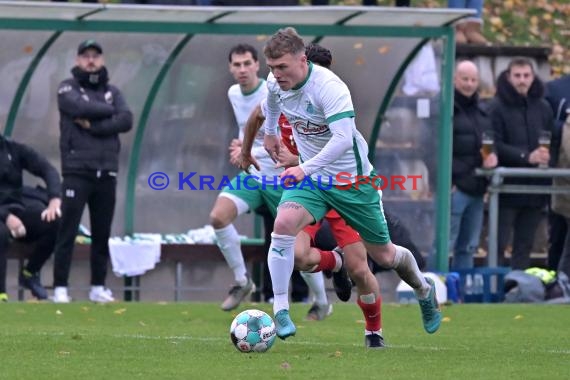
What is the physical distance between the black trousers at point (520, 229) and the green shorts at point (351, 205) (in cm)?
680

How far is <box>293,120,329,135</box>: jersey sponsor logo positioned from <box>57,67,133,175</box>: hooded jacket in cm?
519

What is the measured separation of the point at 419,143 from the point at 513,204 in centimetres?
119

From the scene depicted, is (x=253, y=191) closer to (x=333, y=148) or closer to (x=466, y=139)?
(x=333, y=148)

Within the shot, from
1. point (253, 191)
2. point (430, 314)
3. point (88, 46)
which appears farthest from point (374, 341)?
point (88, 46)

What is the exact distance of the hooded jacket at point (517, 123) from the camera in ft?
52.5

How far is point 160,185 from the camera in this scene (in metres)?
16.5

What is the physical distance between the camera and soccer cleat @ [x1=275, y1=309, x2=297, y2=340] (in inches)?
360

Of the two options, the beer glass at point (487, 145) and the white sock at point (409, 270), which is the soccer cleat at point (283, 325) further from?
the beer glass at point (487, 145)

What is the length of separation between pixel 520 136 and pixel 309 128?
7.00m

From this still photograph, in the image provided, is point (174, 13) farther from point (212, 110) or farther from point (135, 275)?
point (135, 275)

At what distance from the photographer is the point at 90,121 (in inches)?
572

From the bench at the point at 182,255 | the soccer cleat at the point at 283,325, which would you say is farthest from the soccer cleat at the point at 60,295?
the soccer cleat at the point at 283,325

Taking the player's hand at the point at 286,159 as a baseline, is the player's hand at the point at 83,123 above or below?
above

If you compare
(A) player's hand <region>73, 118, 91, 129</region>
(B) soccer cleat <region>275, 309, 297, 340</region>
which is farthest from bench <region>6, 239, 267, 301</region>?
(B) soccer cleat <region>275, 309, 297, 340</region>
